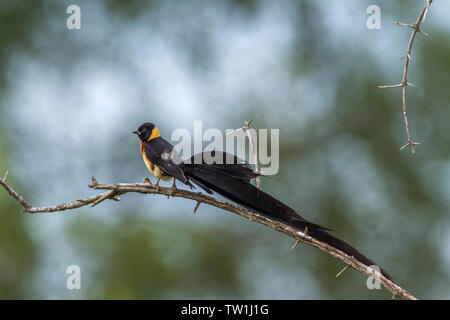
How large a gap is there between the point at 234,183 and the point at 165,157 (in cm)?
39

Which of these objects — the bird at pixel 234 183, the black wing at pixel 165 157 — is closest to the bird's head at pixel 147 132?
the black wing at pixel 165 157

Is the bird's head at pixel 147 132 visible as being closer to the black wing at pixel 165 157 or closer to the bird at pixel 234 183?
the black wing at pixel 165 157

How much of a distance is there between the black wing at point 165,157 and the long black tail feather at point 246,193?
0.05m

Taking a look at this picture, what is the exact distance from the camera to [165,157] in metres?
2.32

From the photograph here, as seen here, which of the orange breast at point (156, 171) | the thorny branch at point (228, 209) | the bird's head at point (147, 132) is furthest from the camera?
the bird's head at point (147, 132)

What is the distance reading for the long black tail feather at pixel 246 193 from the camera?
Answer: 1922mm

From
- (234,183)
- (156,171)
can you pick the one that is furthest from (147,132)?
(234,183)

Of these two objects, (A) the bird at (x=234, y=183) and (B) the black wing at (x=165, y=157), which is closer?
(A) the bird at (x=234, y=183)

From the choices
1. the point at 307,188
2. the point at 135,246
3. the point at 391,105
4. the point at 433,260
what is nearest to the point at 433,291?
the point at 433,260

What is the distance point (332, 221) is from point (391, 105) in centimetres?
174

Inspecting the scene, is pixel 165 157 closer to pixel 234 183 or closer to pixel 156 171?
pixel 156 171

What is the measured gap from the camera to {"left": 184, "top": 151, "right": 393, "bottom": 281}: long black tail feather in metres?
1.92

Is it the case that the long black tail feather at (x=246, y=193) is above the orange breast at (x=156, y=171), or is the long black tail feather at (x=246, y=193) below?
below

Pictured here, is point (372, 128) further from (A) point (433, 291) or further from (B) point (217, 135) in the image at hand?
(B) point (217, 135)
